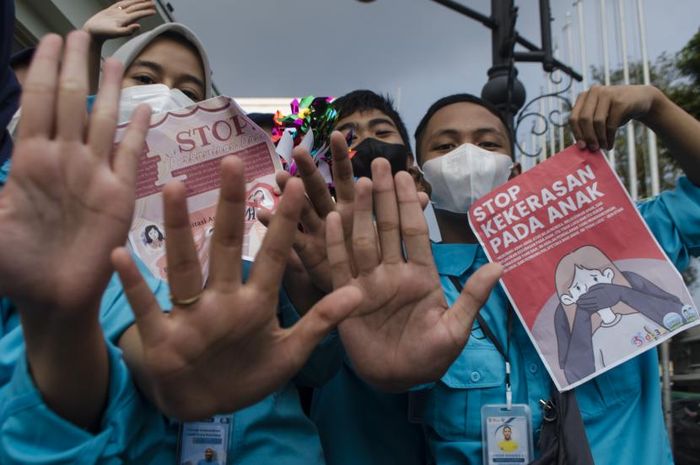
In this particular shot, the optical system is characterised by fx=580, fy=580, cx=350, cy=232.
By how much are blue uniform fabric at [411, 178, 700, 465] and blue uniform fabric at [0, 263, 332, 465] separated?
14.7 inches

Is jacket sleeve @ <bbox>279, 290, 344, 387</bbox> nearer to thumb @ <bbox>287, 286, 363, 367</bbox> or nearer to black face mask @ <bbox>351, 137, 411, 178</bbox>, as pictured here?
thumb @ <bbox>287, 286, 363, 367</bbox>

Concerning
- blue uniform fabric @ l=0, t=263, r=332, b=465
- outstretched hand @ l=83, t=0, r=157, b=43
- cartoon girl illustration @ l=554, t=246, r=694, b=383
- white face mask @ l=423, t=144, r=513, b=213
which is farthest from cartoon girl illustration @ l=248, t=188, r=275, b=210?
outstretched hand @ l=83, t=0, r=157, b=43

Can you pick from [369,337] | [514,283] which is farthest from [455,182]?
[369,337]

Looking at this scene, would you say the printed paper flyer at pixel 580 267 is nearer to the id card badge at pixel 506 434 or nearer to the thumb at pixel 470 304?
the id card badge at pixel 506 434

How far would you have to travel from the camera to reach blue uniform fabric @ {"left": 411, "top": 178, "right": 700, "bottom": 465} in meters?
1.53

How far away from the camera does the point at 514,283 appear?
1.68 metres

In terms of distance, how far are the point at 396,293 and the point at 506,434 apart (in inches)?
21.4

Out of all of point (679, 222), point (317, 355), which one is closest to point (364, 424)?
point (317, 355)

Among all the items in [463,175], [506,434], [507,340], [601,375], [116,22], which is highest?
[116,22]

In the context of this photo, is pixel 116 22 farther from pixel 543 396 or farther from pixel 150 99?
pixel 543 396

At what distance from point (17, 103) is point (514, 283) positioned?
142 centimetres

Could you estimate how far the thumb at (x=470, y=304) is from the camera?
1.21 metres

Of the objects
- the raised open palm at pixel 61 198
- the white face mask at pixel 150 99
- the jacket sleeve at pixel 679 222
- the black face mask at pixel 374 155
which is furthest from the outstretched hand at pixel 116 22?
the jacket sleeve at pixel 679 222

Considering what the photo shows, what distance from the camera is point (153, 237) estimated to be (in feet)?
4.33
